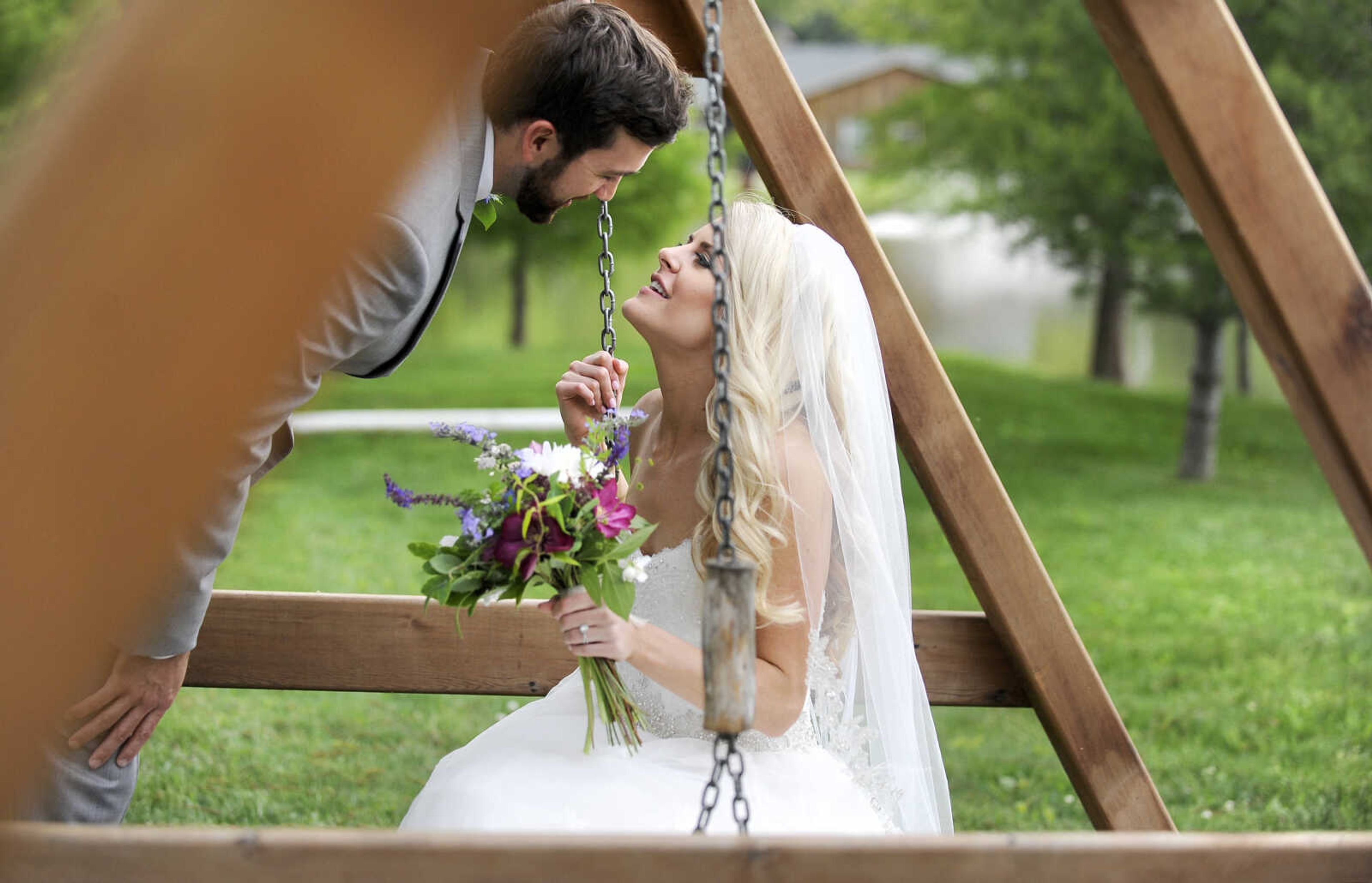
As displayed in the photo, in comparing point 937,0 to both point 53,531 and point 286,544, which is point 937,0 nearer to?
point 286,544

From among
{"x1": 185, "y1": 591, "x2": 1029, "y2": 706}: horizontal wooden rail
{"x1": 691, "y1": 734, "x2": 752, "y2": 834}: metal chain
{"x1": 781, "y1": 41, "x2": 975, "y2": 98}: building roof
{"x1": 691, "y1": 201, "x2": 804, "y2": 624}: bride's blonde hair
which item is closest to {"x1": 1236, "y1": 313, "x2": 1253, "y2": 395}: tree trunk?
{"x1": 185, "y1": 591, "x2": 1029, "y2": 706}: horizontal wooden rail

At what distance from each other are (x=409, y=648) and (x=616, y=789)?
119 centimetres

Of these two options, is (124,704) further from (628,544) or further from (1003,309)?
(1003,309)

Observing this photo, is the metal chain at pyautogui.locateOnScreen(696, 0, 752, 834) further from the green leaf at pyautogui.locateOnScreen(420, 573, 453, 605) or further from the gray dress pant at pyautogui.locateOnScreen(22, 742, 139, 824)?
the gray dress pant at pyautogui.locateOnScreen(22, 742, 139, 824)

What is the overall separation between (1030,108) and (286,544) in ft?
24.1

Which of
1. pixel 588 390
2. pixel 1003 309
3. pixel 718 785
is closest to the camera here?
pixel 718 785

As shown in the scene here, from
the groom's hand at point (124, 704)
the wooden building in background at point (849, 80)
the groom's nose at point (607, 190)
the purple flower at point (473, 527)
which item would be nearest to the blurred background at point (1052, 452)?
the purple flower at point (473, 527)

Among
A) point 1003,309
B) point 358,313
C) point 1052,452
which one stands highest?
point 358,313

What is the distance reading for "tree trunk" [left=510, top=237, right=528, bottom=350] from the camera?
60.8ft

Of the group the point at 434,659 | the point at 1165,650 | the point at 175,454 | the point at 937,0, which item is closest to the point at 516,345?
the point at 937,0

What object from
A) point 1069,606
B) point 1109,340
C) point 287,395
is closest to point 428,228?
point 287,395

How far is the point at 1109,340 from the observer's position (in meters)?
17.1

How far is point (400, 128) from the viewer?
1.76m

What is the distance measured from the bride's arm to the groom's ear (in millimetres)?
952
